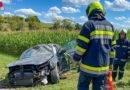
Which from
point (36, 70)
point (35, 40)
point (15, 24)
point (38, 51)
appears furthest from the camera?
point (15, 24)

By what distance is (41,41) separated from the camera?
12.7 metres

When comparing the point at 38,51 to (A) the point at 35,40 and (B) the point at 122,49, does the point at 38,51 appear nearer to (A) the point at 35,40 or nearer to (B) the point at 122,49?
(B) the point at 122,49

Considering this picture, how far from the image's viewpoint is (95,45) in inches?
104

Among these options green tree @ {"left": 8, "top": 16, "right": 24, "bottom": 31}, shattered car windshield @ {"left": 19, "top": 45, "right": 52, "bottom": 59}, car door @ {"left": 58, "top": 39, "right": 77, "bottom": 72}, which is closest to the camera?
car door @ {"left": 58, "top": 39, "right": 77, "bottom": 72}

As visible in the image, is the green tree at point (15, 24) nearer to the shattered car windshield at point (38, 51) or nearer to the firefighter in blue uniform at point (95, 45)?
the shattered car windshield at point (38, 51)

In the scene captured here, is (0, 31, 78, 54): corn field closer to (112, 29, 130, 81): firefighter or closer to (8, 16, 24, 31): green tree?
(112, 29, 130, 81): firefighter

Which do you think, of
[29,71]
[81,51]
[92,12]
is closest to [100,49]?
[81,51]

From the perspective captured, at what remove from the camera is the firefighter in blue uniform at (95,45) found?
2.63m

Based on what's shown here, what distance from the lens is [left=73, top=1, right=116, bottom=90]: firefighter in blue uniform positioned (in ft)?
8.62

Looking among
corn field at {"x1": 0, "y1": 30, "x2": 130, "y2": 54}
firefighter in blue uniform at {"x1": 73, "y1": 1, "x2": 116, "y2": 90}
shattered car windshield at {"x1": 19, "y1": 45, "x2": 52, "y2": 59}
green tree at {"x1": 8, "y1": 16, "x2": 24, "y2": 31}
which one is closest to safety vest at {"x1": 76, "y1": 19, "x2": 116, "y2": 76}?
firefighter in blue uniform at {"x1": 73, "y1": 1, "x2": 116, "y2": 90}

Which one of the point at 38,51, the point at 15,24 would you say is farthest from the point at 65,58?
the point at 15,24

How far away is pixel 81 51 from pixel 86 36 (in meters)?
0.27

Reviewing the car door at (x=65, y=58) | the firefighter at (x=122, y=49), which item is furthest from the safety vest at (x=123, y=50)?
the car door at (x=65, y=58)

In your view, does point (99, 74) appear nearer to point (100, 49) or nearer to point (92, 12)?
point (100, 49)
